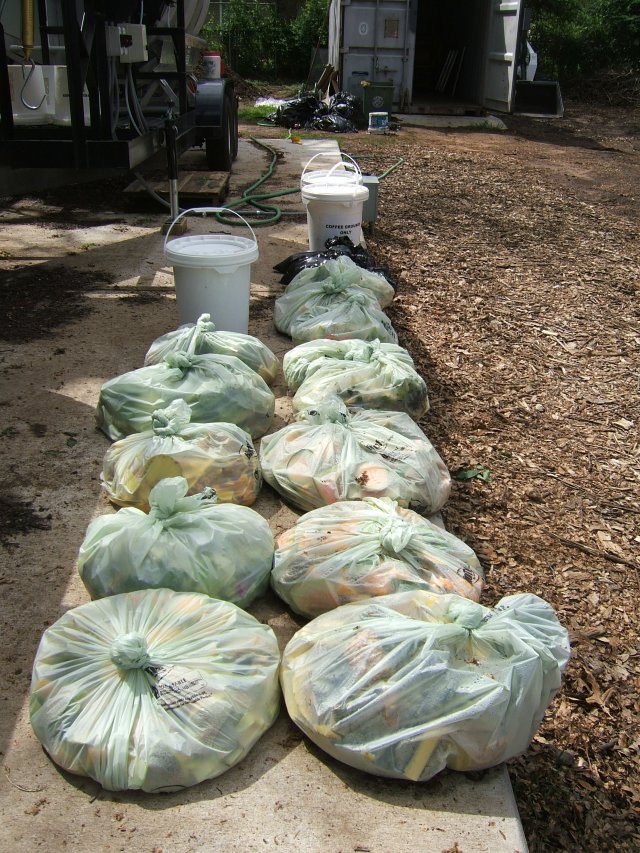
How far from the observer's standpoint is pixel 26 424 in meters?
3.96

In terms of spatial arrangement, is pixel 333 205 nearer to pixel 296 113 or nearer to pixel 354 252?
pixel 354 252

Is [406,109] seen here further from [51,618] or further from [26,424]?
[51,618]

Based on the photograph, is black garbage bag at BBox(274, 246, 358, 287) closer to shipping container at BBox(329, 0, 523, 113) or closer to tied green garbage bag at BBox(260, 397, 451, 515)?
tied green garbage bag at BBox(260, 397, 451, 515)

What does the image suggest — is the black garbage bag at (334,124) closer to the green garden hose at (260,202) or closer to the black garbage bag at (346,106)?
the black garbage bag at (346,106)

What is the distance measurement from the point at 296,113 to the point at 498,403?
12718mm

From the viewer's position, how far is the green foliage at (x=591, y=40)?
68.1ft

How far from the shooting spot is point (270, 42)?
2612cm

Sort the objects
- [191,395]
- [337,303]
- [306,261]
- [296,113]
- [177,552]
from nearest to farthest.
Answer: [177,552] → [191,395] → [337,303] → [306,261] → [296,113]

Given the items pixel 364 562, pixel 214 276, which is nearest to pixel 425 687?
pixel 364 562

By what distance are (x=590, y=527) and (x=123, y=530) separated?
2.14 m

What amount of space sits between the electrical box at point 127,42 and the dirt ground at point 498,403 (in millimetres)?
1491

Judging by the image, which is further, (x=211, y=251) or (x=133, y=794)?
(x=211, y=251)

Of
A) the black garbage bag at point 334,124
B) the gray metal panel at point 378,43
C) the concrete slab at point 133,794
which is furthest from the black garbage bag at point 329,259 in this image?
the gray metal panel at point 378,43

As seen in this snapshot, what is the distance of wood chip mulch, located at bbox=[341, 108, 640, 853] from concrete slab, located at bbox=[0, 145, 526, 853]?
0.42 m
